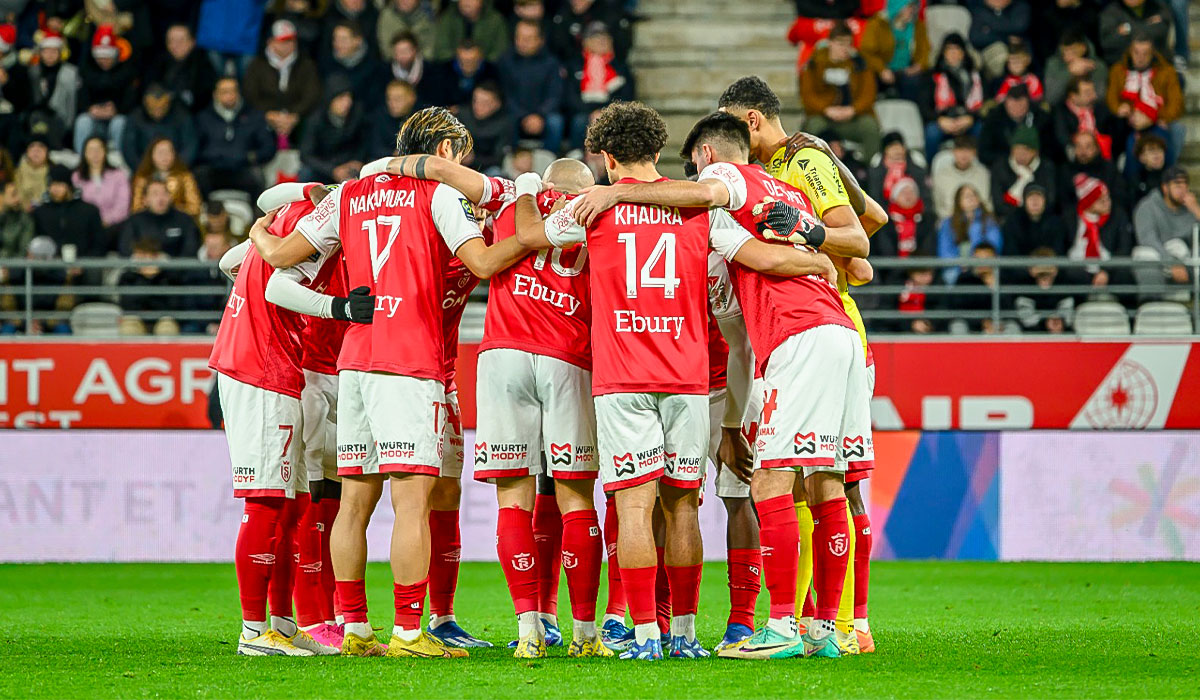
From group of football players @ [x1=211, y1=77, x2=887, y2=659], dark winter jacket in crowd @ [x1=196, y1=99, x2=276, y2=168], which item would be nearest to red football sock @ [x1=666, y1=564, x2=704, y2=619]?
group of football players @ [x1=211, y1=77, x2=887, y2=659]

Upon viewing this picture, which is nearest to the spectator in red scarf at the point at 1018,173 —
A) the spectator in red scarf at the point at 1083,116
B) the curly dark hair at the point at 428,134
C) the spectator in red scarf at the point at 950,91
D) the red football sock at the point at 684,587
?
the spectator in red scarf at the point at 1083,116

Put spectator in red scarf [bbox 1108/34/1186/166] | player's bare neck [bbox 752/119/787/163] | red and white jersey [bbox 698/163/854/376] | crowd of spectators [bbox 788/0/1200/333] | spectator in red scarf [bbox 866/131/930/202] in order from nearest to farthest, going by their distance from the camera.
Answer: red and white jersey [bbox 698/163/854/376] < player's bare neck [bbox 752/119/787/163] < crowd of spectators [bbox 788/0/1200/333] < spectator in red scarf [bbox 866/131/930/202] < spectator in red scarf [bbox 1108/34/1186/166]

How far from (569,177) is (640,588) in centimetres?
199

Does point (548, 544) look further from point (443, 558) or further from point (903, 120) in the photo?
point (903, 120)

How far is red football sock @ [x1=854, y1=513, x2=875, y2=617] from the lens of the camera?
6.79m

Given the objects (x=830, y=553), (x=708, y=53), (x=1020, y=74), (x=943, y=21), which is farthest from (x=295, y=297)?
(x=943, y=21)

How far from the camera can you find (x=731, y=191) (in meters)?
6.36

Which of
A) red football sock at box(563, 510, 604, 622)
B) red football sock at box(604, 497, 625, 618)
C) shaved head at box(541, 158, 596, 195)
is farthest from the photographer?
shaved head at box(541, 158, 596, 195)

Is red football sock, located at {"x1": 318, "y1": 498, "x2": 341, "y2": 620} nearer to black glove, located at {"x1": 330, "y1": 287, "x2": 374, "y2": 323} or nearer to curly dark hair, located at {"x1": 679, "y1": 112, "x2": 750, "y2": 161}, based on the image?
black glove, located at {"x1": 330, "y1": 287, "x2": 374, "y2": 323}

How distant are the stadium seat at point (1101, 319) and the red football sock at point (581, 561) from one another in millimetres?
7942

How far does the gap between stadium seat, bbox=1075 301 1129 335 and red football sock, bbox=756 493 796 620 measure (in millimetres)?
7760

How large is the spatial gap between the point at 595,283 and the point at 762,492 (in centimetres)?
113

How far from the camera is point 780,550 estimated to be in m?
6.16

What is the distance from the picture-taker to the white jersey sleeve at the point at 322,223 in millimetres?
6660
